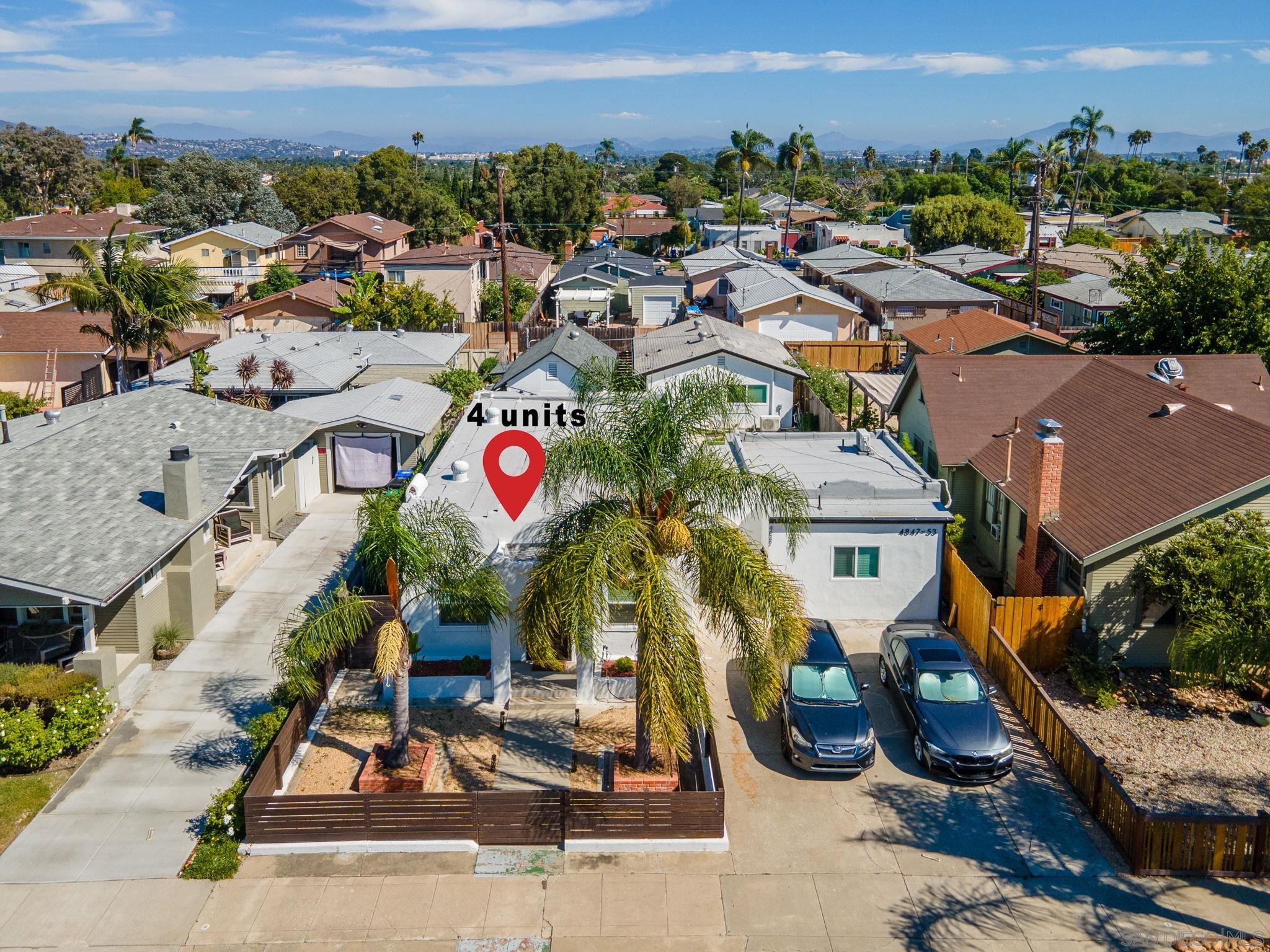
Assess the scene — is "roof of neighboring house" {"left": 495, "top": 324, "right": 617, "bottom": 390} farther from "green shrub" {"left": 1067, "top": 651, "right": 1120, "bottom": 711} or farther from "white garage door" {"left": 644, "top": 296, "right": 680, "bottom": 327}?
"green shrub" {"left": 1067, "top": 651, "right": 1120, "bottom": 711}

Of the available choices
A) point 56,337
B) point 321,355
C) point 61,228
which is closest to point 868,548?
point 321,355

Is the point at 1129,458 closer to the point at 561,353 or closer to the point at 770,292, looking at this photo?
the point at 561,353

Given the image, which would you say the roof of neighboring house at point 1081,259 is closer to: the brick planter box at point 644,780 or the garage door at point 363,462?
the garage door at point 363,462

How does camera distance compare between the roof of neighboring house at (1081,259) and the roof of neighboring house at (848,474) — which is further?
the roof of neighboring house at (1081,259)

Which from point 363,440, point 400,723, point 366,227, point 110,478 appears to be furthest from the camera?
point 366,227

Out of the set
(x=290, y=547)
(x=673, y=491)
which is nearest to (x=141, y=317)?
(x=290, y=547)

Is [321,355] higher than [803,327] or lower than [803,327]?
lower

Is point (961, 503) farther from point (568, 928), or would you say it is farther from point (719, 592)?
point (568, 928)

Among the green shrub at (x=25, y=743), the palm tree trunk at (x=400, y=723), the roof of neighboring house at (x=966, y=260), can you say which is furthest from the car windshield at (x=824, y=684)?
the roof of neighboring house at (x=966, y=260)
